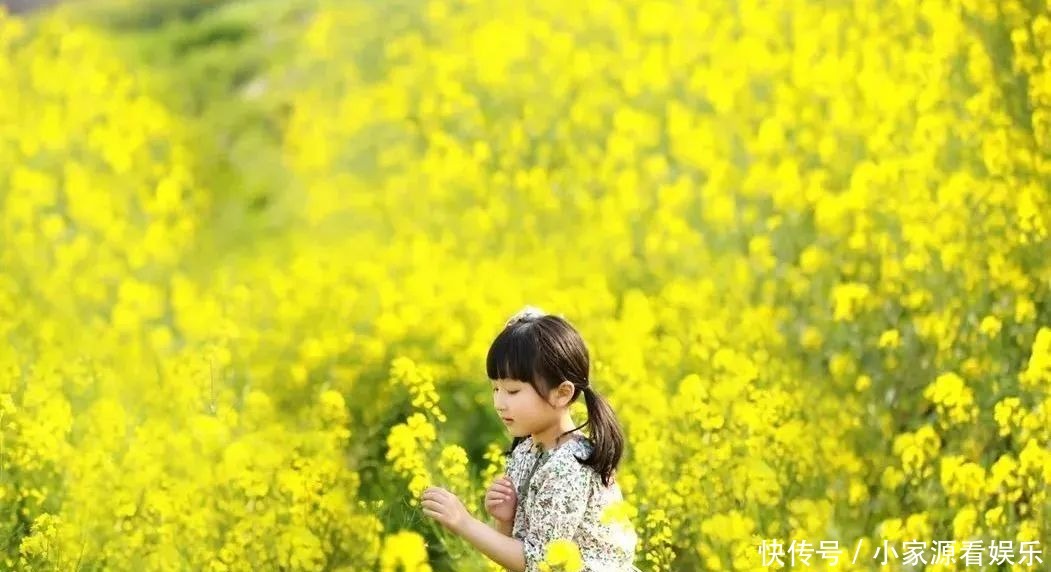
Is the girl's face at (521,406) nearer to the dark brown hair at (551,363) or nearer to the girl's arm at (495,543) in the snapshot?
the dark brown hair at (551,363)

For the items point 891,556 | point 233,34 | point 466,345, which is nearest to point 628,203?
point 466,345

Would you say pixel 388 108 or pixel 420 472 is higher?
pixel 388 108

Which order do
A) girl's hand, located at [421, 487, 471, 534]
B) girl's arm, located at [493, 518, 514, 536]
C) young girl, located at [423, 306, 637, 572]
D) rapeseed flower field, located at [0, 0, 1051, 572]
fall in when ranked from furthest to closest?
rapeseed flower field, located at [0, 0, 1051, 572] → girl's arm, located at [493, 518, 514, 536] → young girl, located at [423, 306, 637, 572] → girl's hand, located at [421, 487, 471, 534]

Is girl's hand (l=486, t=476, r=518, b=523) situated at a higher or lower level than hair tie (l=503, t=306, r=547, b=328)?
lower

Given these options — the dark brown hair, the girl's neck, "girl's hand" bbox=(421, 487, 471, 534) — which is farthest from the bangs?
"girl's hand" bbox=(421, 487, 471, 534)

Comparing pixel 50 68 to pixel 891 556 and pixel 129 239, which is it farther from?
pixel 891 556

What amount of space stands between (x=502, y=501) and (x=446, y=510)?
0.72ft

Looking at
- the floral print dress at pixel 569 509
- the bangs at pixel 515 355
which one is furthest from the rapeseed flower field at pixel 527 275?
the bangs at pixel 515 355

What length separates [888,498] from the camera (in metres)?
4.51

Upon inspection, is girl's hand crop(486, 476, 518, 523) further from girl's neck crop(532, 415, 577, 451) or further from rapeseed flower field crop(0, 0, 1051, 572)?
rapeseed flower field crop(0, 0, 1051, 572)

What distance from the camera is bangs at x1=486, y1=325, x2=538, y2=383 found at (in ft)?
10.6

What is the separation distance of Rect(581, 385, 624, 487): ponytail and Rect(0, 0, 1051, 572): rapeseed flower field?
14 cm

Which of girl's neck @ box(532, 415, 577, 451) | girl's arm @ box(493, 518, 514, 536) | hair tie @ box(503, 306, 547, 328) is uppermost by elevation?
hair tie @ box(503, 306, 547, 328)

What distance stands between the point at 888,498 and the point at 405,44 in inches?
148
